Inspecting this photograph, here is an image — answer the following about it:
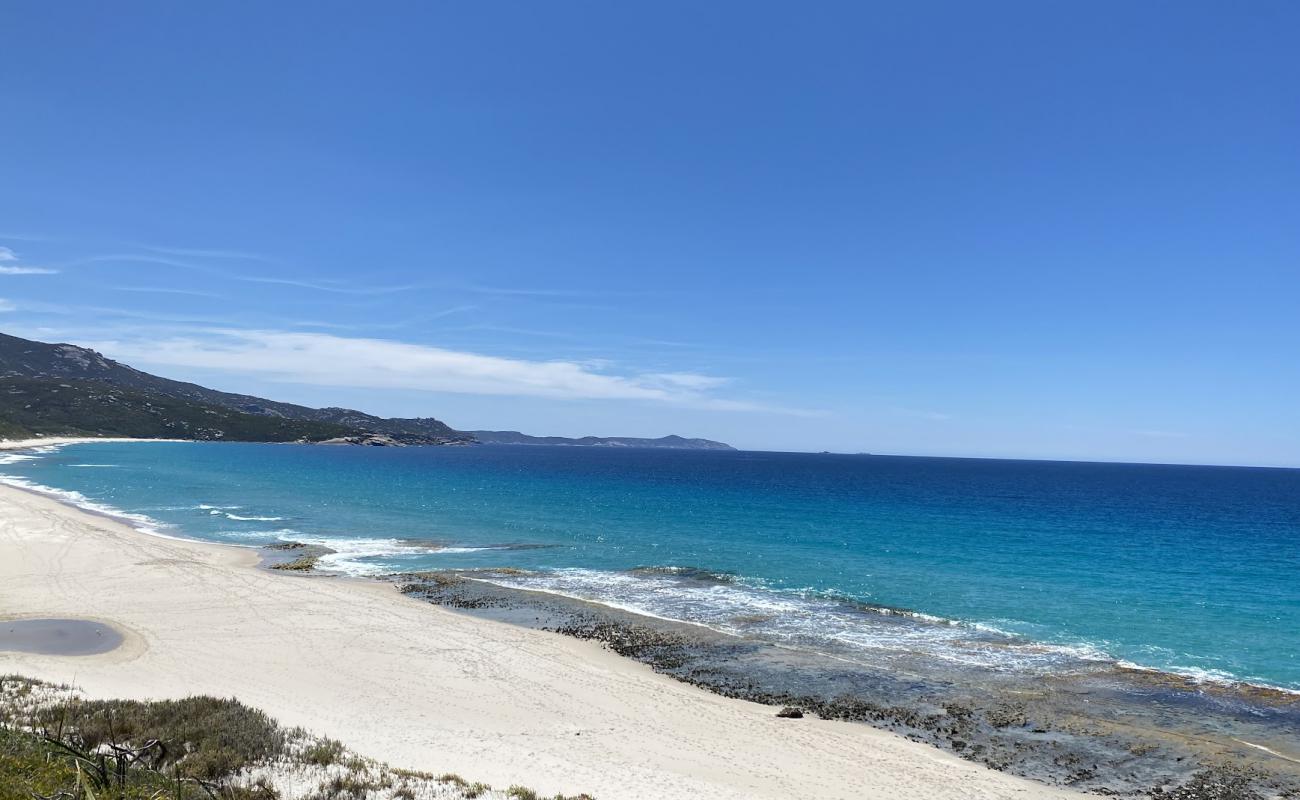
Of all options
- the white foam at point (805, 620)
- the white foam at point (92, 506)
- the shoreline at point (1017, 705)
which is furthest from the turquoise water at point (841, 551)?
the shoreline at point (1017, 705)

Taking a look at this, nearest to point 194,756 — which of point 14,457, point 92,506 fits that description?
point 92,506

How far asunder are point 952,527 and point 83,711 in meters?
63.0

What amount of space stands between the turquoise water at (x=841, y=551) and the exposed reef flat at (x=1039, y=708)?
2.04 m

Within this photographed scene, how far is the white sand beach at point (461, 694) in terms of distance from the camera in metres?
14.9

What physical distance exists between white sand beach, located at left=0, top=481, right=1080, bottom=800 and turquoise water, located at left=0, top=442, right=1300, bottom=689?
8.45 metres

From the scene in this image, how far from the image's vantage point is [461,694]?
1950 centimetres

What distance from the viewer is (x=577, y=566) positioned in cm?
4166

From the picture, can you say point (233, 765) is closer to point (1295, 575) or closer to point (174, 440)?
point (1295, 575)

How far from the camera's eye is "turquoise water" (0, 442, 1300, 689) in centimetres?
2855

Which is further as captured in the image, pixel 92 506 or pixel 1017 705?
pixel 92 506

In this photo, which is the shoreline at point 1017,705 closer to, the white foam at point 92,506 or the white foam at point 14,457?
the white foam at point 92,506

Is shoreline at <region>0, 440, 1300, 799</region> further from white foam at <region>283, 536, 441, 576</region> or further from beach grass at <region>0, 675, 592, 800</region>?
white foam at <region>283, 536, 441, 576</region>

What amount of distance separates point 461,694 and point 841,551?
3415 centimetres

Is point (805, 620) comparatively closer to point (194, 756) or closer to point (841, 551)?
point (841, 551)
